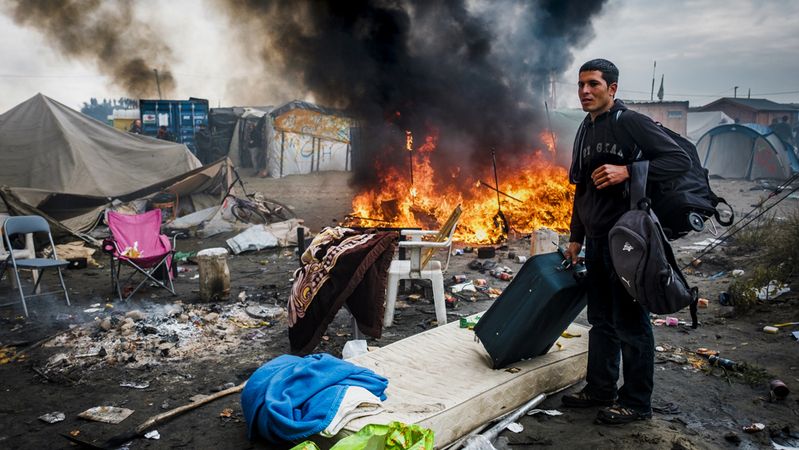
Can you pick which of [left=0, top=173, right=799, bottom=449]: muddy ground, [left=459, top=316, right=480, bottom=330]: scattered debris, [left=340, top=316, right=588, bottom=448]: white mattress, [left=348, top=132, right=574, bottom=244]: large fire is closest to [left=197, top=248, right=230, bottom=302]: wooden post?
[left=0, top=173, right=799, bottom=449]: muddy ground

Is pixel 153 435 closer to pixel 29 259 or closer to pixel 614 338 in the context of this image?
pixel 614 338

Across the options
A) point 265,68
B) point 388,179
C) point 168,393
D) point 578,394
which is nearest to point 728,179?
point 388,179

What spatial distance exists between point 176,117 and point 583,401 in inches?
857

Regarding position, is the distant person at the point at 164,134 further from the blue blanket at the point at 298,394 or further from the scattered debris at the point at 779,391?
the scattered debris at the point at 779,391

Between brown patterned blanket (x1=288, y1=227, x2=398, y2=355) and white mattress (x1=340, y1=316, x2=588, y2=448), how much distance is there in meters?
0.58

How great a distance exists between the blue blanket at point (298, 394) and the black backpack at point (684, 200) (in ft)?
6.33

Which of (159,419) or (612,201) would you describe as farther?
(159,419)

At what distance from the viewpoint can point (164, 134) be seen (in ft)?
66.2

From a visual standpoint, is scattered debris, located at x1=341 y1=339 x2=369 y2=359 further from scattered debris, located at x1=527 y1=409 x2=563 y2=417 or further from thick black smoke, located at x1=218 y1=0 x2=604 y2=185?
thick black smoke, located at x1=218 y1=0 x2=604 y2=185

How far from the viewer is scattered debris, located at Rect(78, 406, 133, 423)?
3.61 m

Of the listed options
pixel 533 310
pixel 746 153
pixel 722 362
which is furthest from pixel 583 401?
pixel 746 153

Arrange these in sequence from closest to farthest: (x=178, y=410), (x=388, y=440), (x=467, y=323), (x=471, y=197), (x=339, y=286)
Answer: (x=388, y=440) → (x=178, y=410) → (x=339, y=286) → (x=467, y=323) → (x=471, y=197)

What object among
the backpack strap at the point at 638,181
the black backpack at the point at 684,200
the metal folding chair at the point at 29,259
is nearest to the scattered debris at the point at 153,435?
the backpack strap at the point at 638,181

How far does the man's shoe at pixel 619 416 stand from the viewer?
323cm
